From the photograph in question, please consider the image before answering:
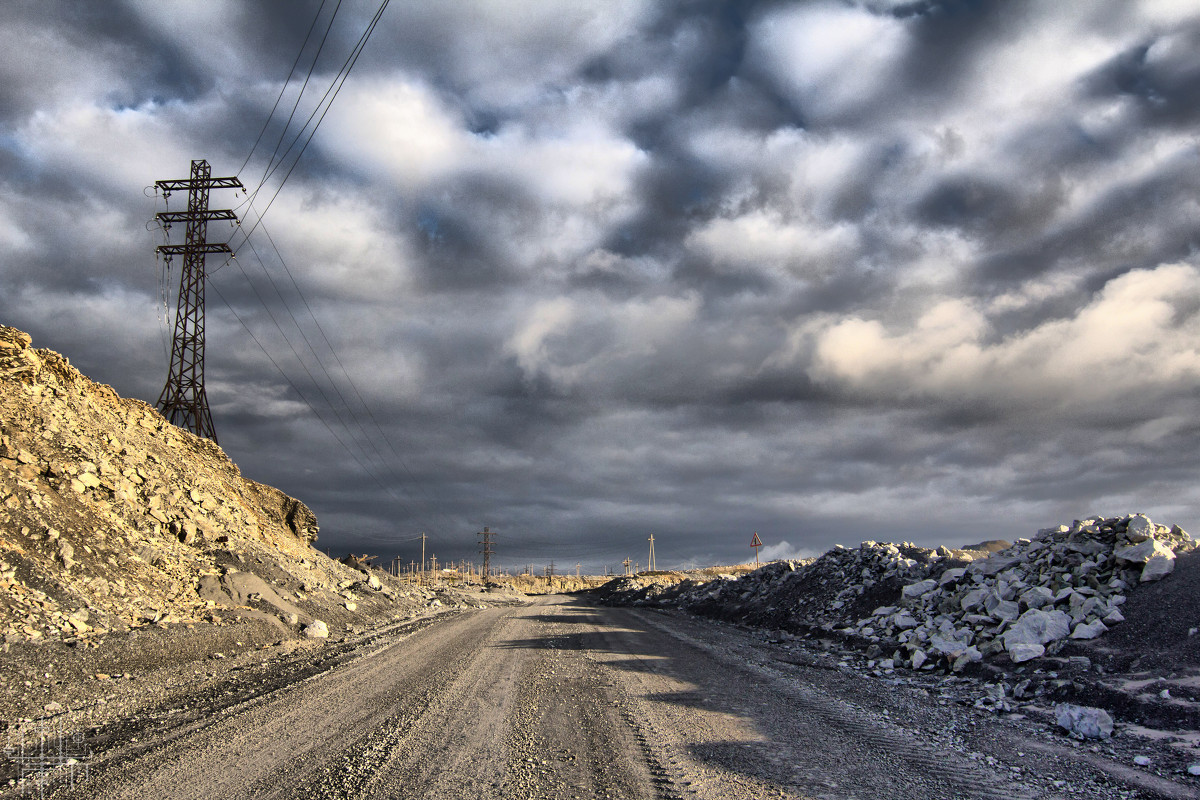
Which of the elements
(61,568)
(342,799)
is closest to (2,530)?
(61,568)

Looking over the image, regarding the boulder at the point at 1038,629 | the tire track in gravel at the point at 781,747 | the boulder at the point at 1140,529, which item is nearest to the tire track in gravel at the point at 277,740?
the tire track in gravel at the point at 781,747

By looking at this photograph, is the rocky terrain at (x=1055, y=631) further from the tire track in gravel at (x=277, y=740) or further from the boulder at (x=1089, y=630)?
the tire track in gravel at (x=277, y=740)

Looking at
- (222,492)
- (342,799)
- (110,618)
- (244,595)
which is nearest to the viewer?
(342,799)

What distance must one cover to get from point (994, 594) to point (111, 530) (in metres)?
22.9

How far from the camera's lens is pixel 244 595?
17.7 m

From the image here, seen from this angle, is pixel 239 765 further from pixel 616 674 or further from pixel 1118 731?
pixel 1118 731

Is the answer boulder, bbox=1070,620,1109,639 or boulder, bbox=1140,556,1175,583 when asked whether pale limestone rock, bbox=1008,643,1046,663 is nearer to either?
boulder, bbox=1070,620,1109,639

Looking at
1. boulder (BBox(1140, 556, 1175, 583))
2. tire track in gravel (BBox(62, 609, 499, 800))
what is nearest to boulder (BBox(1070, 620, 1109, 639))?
boulder (BBox(1140, 556, 1175, 583))

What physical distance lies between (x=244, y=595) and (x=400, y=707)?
1132 centimetres

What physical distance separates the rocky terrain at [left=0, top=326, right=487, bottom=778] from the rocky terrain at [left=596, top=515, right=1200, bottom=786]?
14.4 meters

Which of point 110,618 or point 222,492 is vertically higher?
point 222,492

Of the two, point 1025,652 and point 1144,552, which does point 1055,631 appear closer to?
point 1025,652

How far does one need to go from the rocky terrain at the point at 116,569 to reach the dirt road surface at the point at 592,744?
109 inches

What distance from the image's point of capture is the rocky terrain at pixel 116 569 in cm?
1046
